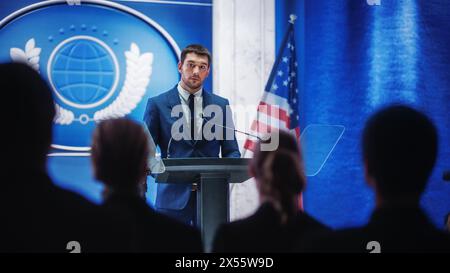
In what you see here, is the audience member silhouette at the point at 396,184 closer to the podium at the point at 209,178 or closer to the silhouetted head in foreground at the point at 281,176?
the silhouetted head in foreground at the point at 281,176

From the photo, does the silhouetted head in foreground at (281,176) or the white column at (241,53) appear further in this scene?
the white column at (241,53)

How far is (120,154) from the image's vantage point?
7.99 ft

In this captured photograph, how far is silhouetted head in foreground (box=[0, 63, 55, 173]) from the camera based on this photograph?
2.43 meters

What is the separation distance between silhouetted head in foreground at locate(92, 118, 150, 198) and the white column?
2350mm

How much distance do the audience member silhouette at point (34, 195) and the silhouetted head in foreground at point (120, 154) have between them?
13 centimetres

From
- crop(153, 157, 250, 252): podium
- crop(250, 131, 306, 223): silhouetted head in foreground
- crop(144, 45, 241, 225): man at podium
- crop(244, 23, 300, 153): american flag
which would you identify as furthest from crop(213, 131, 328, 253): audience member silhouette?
crop(244, 23, 300, 153): american flag

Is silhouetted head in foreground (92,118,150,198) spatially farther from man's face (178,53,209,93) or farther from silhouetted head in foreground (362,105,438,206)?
man's face (178,53,209,93)

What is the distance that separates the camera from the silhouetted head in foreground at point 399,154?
8.35 feet

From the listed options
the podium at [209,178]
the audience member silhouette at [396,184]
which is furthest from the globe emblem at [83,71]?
the audience member silhouette at [396,184]

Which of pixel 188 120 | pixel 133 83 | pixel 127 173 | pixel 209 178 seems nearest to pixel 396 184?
pixel 209 178

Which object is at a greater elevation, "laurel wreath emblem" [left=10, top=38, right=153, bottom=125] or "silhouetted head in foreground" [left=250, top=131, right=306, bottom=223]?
"laurel wreath emblem" [left=10, top=38, right=153, bottom=125]

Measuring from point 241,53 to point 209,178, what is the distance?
2.08m

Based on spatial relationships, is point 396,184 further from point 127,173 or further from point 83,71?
point 83,71
